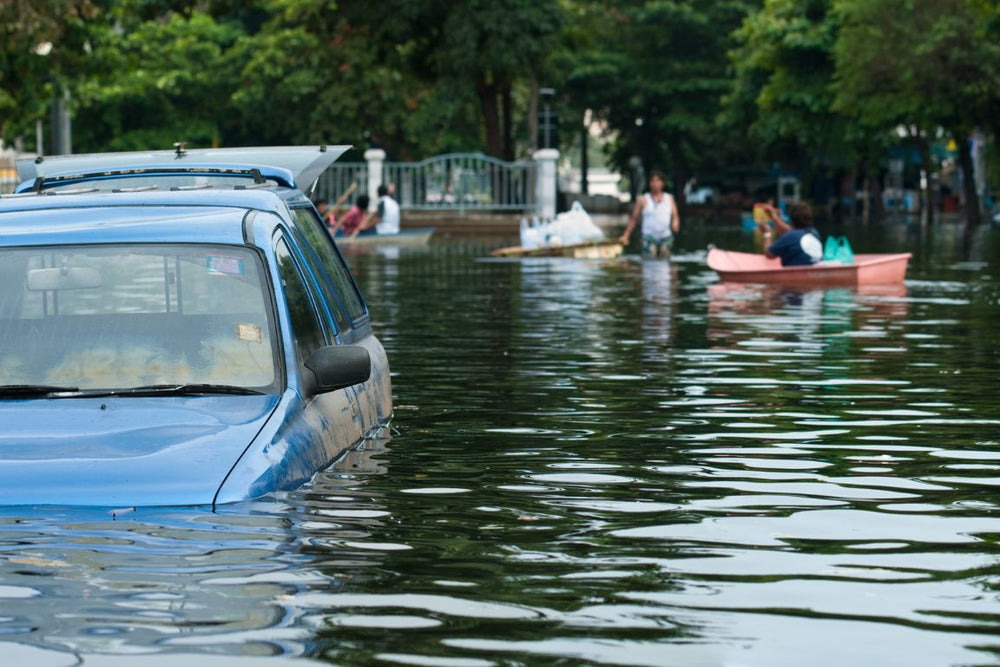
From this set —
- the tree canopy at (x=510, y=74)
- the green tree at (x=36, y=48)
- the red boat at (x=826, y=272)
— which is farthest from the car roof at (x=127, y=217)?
the tree canopy at (x=510, y=74)

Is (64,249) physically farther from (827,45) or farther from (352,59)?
(827,45)

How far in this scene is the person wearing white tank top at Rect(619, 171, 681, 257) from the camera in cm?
3288

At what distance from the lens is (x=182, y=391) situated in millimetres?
7230

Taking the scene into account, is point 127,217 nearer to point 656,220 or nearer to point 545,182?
point 656,220

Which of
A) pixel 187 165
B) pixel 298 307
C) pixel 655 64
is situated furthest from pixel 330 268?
pixel 655 64

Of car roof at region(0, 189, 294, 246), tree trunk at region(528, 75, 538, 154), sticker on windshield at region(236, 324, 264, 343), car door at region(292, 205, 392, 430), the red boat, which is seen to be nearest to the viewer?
sticker on windshield at region(236, 324, 264, 343)

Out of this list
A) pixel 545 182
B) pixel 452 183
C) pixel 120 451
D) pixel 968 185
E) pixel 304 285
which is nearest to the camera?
pixel 120 451

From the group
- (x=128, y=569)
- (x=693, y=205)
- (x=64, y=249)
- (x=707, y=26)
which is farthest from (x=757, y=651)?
(x=693, y=205)

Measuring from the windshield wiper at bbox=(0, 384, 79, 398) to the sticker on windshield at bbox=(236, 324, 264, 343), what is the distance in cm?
65

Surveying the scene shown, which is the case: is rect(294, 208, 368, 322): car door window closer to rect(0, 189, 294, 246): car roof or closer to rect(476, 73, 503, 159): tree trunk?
rect(0, 189, 294, 246): car roof

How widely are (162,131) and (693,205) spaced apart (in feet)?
113

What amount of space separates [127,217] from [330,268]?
1839mm

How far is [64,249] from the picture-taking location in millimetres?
7605

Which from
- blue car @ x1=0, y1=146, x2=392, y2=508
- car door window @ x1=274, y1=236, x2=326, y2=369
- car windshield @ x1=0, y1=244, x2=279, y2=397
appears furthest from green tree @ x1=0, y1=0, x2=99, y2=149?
car windshield @ x1=0, y1=244, x2=279, y2=397
